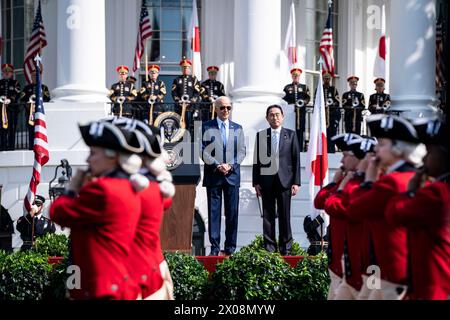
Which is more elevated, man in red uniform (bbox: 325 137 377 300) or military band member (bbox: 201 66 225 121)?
military band member (bbox: 201 66 225 121)

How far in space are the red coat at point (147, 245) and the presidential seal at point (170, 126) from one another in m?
12.0

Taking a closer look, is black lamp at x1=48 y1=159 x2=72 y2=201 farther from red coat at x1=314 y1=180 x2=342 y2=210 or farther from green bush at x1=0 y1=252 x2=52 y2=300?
red coat at x1=314 y1=180 x2=342 y2=210

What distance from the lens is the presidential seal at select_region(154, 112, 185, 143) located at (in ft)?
74.5

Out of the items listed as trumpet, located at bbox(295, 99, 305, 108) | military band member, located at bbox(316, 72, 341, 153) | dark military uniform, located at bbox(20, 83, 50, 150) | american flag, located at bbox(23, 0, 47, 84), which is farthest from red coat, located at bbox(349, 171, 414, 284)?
american flag, located at bbox(23, 0, 47, 84)

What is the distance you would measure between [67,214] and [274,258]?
20.5ft

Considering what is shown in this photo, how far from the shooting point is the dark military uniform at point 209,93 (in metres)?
24.1

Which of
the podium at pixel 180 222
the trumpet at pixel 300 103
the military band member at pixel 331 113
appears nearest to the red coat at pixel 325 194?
the podium at pixel 180 222

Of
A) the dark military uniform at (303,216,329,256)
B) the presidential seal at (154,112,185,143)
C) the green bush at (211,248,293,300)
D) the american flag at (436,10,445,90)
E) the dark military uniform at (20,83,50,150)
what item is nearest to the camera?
the green bush at (211,248,293,300)

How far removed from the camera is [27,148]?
25.1m

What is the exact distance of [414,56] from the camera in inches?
1005

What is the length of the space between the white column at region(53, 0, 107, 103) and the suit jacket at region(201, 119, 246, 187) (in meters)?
6.29

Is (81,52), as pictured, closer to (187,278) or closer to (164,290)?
(187,278)

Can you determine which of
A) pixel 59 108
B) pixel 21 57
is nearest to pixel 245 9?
pixel 59 108

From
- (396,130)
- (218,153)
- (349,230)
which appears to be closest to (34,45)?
(218,153)
